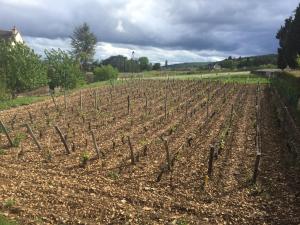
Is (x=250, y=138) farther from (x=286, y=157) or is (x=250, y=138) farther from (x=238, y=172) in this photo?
(x=238, y=172)

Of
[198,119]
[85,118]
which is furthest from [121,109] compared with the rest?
[198,119]

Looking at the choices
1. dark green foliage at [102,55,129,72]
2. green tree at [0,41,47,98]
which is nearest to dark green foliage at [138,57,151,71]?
dark green foliage at [102,55,129,72]

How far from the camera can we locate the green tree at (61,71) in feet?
180

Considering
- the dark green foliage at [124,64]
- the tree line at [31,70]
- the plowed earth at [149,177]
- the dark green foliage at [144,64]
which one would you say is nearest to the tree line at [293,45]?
the tree line at [31,70]

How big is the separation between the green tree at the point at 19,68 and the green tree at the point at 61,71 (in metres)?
5.30

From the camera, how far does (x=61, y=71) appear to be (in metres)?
54.9

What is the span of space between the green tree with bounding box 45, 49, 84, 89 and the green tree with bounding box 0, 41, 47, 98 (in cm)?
530

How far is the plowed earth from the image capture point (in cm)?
1056

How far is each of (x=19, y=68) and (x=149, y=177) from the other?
36.3 m

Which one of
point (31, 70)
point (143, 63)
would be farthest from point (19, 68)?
point (143, 63)

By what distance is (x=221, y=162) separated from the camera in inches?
592

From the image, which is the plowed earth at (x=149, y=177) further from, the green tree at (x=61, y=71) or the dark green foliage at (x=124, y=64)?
the dark green foliage at (x=124, y=64)

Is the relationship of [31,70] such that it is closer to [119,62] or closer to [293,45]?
[293,45]

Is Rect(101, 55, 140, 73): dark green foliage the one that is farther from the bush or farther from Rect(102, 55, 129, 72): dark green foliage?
the bush
